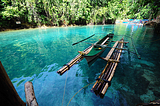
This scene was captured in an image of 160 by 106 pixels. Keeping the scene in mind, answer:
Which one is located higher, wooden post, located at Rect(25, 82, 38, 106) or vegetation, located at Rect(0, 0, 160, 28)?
vegetation, located at Rect(0, 0, 160, 28)

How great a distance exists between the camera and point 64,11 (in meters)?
42.6

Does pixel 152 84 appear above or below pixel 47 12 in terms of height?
below

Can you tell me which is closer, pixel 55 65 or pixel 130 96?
pixel 130 96

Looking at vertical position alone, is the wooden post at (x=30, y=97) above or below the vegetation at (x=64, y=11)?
below

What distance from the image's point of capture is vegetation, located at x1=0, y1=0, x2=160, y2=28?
28361 mm

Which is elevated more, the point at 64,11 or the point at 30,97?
the point at 64,11

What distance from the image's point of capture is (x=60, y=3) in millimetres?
41156

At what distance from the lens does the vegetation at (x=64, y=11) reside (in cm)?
2836

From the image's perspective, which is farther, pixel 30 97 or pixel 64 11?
pixel 64 11

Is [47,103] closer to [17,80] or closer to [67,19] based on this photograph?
[17,80]

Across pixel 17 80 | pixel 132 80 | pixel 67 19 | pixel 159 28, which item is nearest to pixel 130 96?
pixel 132 80

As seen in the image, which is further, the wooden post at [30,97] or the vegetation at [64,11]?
the vegetation at [64,11]

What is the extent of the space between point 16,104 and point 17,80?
588cm

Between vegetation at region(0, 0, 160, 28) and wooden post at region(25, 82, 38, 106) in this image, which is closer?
wooden post at region(25, 82, 38, 106)
